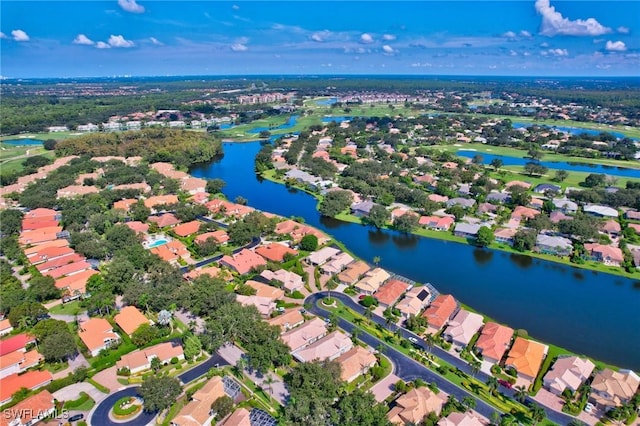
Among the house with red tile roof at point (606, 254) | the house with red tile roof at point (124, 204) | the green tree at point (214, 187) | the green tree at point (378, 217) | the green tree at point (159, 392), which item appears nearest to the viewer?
the green tree at point (159, 392)

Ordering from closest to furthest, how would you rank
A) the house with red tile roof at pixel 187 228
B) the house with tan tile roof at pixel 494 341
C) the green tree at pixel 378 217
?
the house with tan tile roof at pixel 494 341
the house with red tile roof at pixel 187 228
the green tree at pixel 378 217

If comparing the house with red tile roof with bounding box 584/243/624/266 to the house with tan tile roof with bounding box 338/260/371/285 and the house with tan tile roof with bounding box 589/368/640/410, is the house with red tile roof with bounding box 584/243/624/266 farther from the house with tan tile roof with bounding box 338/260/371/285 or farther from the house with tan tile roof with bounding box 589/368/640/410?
the house with tan tile roof with bounding box 338/260/371/285

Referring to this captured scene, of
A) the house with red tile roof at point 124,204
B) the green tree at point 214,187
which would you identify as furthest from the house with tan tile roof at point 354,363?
the green tree at point 214,187

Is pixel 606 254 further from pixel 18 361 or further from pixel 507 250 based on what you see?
pixel 18 361

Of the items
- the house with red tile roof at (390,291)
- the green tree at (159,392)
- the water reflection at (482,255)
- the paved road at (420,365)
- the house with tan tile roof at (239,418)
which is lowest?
the water reflection at (482,255)

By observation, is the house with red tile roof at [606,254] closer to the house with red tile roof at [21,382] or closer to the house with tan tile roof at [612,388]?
the house with tan tile roof at [612,388]

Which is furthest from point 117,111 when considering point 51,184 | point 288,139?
point 51,184

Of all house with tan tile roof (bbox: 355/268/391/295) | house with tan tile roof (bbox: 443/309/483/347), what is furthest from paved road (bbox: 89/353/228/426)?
house with tan tile roof (bbox: 443/309/483/347)
